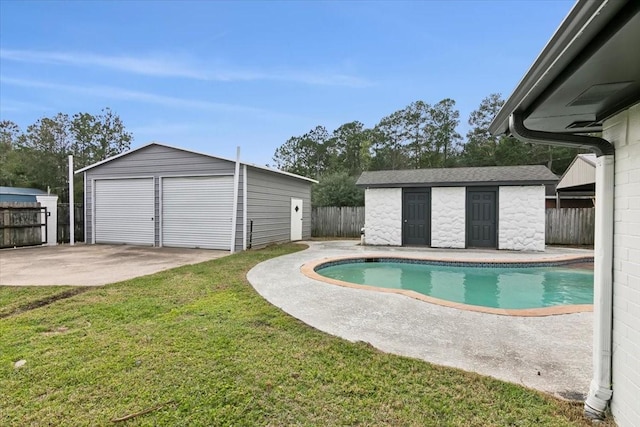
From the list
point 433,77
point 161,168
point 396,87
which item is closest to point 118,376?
point 161,168

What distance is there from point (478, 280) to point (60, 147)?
2877cm

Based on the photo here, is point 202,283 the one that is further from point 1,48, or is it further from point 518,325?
point 1,48

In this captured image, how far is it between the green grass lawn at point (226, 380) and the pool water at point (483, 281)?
372 centimetres

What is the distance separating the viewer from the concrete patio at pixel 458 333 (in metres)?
2.66

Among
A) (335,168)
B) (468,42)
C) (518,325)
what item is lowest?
(518,325)

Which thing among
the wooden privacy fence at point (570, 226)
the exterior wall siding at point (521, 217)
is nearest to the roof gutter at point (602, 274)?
the exterior wall siding at point (521, 217)

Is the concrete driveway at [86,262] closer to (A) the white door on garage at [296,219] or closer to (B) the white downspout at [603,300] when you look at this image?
(A) the white door on garage at [296,219]

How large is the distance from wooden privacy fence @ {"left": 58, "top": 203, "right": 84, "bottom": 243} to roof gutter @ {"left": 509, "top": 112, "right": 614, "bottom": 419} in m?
14.1

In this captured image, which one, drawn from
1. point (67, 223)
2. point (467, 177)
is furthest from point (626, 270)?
point (67, 223)

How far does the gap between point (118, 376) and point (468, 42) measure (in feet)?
43.5

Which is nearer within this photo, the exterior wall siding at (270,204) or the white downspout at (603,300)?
the white downspout at (603,300)

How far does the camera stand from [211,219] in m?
10.6

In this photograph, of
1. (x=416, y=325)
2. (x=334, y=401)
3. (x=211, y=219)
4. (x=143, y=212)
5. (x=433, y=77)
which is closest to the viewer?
(x=334, y=401)

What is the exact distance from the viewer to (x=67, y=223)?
39.5 feet
